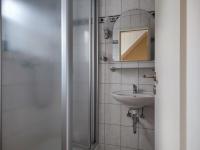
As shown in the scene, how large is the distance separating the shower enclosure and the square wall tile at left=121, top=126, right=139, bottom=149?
813 millimetres

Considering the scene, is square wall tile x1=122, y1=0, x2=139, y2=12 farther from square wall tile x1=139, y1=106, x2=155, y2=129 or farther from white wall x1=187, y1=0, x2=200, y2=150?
white wall x1=187, y1=0, x2=200, y2=150

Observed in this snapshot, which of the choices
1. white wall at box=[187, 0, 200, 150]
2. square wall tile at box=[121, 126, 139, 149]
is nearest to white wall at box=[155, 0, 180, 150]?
Result: white wall at box=[187, 0, 200, 150]

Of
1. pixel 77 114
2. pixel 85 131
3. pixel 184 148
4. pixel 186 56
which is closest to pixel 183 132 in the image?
pixel 184 148

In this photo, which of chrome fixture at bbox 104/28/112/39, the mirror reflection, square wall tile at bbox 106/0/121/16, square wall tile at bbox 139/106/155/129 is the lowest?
square wall tile at bbox 139/106/155/129

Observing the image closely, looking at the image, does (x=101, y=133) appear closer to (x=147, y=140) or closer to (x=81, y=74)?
(x=147, y=140)

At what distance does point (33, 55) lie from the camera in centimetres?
123

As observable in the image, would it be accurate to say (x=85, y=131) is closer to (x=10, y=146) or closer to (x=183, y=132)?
(x=10, y=146)

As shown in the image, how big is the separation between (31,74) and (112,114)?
1.17 metres

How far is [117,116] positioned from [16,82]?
1.23 m

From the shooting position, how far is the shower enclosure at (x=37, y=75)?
1.14 meters

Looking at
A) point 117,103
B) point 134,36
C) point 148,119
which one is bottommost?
point 148,119

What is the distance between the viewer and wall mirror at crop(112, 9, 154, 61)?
1.85 meters

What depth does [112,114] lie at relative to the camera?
206 centimetres

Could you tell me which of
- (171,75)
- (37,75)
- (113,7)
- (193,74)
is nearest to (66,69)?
(37,75)
